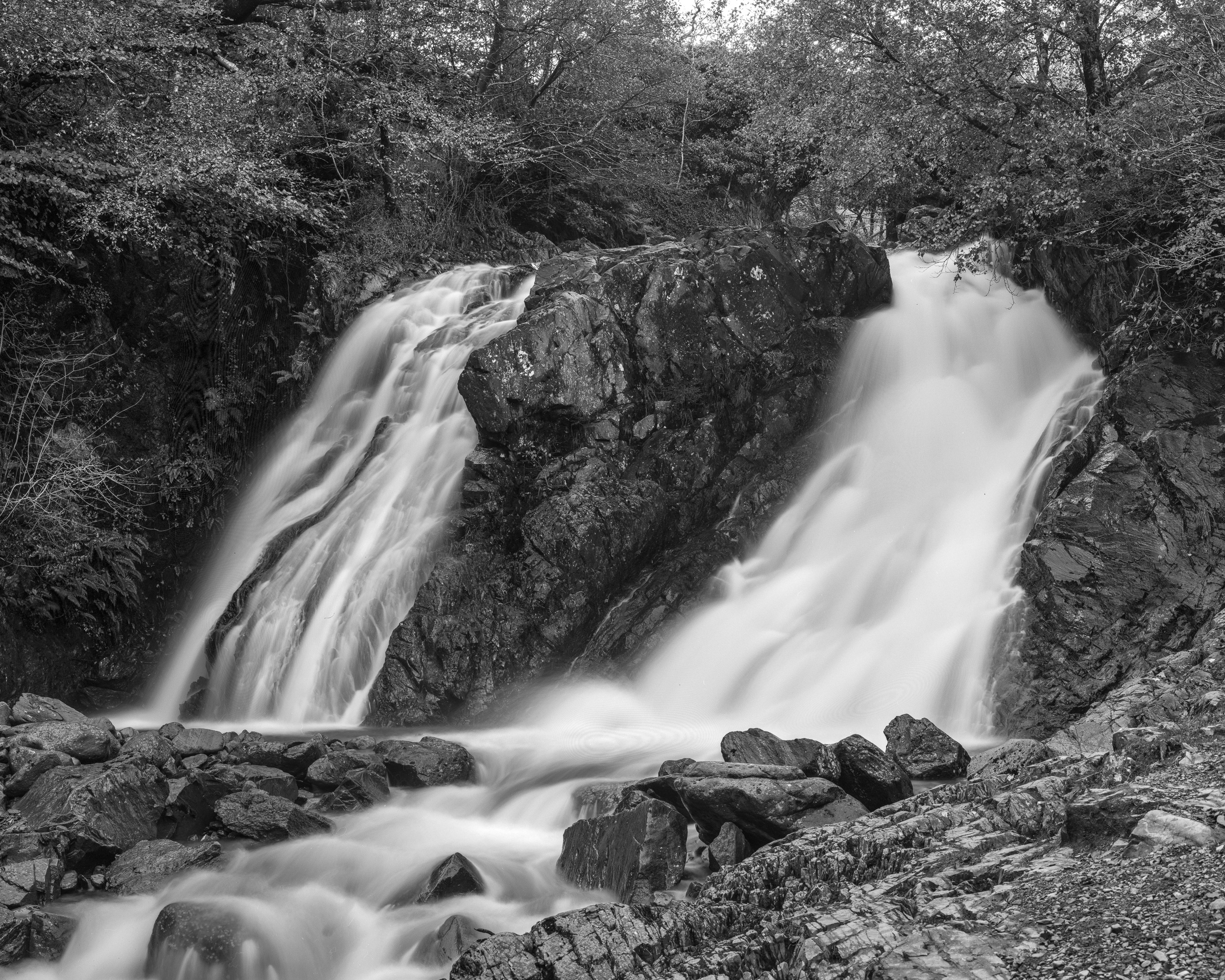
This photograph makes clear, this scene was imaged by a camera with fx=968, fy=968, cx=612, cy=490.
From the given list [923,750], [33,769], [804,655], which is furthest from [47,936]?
[804,655]

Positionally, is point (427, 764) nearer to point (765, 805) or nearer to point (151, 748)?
point (151, 748)

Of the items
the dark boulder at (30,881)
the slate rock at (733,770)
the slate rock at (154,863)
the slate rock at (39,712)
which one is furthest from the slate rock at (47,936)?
the slate rock at (733,770)

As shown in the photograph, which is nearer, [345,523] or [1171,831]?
[1171,831]

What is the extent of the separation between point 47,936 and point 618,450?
26.5 ft

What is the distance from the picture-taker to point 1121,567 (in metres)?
9.08

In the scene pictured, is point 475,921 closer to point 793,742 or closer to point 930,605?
point 793,742

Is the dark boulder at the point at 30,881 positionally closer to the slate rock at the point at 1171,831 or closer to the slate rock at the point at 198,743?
the slate rock at the point at 198,743

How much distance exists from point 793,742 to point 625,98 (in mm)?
16853

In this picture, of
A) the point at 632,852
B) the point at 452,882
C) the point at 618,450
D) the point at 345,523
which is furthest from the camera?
the point at 345,523

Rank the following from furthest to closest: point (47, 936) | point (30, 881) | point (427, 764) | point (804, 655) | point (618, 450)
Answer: point (618, 450), point (804, 655), point (427, 764), point (30, 881), point (47, 936)

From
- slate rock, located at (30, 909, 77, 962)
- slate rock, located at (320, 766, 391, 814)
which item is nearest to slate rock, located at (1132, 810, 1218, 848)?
slate rock, located at (30, 909, 77, 962)

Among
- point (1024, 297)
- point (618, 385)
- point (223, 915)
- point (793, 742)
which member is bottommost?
point (223, 915)

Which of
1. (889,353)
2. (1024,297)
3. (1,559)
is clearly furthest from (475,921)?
(1024,297)

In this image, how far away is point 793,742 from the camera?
7832 mm
